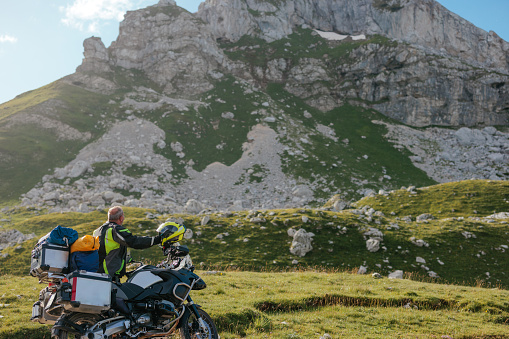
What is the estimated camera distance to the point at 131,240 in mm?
7770

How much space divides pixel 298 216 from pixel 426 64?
358ft

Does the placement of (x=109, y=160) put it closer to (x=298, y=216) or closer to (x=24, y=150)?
(x=24, y=150)

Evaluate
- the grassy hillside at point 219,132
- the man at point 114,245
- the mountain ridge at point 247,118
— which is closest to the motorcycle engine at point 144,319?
the man at point 114,245

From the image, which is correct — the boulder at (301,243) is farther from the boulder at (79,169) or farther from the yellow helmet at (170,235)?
the boulder at (79,169)

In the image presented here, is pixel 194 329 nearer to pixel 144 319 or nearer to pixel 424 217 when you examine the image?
pixel 144 319

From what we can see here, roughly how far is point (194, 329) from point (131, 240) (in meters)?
2.82

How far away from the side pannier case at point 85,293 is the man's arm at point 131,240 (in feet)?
3.58

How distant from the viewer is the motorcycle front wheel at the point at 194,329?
7.52m

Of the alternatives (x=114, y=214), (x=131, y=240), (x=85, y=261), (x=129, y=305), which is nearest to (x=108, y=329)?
(x=129, y=305)

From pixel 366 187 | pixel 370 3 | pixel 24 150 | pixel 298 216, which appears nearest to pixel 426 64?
pixel 366 187

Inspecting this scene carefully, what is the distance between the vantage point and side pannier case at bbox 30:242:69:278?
21.7 ft

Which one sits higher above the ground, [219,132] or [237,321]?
[219,132]

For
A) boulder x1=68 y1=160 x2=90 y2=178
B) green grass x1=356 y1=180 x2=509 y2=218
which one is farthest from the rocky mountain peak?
green grass x1=356 y1=180 x2=509 y2=218

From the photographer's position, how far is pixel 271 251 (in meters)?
27.3
